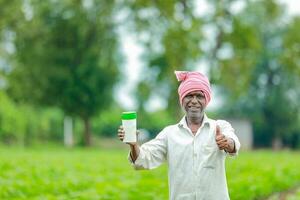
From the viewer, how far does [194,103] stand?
4.75 m

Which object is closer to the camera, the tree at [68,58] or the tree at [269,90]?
the tree at [68,58]

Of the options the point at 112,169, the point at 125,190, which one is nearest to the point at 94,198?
the point at 125,190

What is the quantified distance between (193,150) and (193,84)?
1.45ft

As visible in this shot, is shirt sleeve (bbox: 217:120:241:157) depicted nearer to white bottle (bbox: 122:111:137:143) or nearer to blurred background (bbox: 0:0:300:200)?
white bottle (bbox: 122:111:137:143)

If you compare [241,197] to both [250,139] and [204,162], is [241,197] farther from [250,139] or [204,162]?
[250,139]

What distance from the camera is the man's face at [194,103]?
4758 mm

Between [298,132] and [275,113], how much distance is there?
109 inches

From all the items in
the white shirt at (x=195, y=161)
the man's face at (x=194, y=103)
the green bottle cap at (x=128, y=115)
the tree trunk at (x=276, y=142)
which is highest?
the tree trunk at (x=276, y=142)

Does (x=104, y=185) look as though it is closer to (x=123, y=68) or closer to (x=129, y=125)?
(x=129, y=125)

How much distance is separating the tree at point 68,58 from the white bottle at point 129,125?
37046mm

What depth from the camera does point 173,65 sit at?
110 ft

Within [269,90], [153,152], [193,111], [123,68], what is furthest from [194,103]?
[269,90]

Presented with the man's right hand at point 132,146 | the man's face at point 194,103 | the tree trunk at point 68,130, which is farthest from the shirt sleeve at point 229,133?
the tree trunk at point 68,130

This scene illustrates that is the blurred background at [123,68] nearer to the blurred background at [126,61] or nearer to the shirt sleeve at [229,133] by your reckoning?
the blurred background at [126,61]
